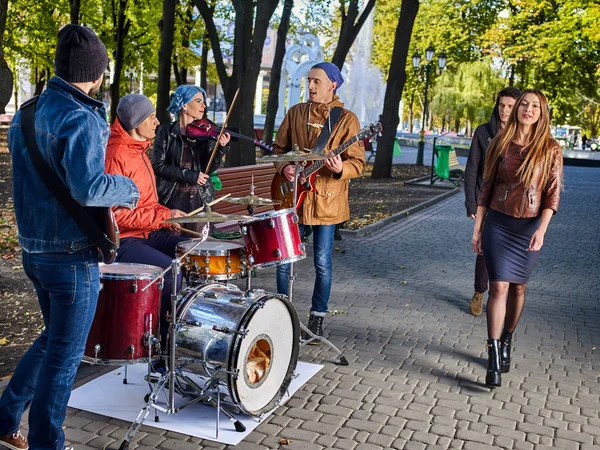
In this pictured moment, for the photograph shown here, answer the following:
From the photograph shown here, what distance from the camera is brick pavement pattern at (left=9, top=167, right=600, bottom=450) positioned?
14.9ft

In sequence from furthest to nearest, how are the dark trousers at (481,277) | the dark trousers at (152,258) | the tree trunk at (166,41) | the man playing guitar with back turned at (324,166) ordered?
the tree trunk at (166,41) < the dark trousers at (481,277) < the man playing guitar with back turned at (324,166) < the dark trousers at (152,258)

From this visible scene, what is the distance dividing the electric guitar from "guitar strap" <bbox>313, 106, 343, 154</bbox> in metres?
0.09

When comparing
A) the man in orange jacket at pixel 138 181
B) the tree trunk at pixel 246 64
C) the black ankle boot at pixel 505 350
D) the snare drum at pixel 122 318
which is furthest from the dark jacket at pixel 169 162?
the tree trunk at pixel 246 64

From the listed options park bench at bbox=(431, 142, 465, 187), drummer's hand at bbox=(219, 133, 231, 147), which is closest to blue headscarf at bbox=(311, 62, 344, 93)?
drummer's hand at bbox=(219, 133, 231, 147)

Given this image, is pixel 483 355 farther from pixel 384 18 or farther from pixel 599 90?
pixel 384 18

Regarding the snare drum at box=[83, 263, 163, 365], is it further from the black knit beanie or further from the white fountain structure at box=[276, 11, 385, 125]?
the white fountain structure at box=[276, 11, 385, 125]

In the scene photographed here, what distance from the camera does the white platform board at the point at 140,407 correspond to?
4.46m

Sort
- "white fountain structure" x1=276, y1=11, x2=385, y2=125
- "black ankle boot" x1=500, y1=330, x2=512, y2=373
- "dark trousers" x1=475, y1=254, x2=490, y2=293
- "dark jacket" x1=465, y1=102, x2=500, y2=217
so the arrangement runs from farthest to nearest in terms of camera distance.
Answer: "white fountain structure" x1=276, y1=11, x2=385, y2=125 < "dark trousers" x1=475, y1=254, x2=490, y2=293 < "dark jacket" x1=465, y1=102, x2=500, y2=217 < "black ankle boot" x1=500, y1=330, x2=512, y2=373

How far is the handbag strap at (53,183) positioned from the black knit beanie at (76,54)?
0.63 feet

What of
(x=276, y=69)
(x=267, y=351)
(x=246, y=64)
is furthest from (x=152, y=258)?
(x=276, y=69)

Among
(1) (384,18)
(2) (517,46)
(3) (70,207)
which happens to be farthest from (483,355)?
(1) (384,18)

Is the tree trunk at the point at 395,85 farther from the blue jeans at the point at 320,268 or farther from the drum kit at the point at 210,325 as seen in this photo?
the drum kit at the point at 210,325

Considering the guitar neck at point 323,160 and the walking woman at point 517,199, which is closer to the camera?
the walking woman at point 517,199

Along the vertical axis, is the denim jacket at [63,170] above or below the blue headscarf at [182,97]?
below
